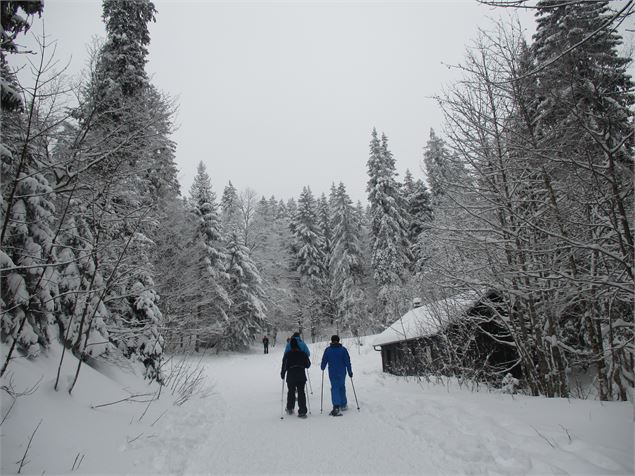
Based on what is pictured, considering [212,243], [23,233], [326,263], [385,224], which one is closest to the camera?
[23,233]

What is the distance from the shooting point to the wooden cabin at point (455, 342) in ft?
32.6

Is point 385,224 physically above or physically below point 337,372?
above

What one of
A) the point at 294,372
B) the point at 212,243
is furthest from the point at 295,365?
the point at 212,243

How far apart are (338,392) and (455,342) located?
7.20 m

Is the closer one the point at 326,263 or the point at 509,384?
the point at 509,384

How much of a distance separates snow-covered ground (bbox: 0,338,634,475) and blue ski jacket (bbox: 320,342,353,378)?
0.95 m

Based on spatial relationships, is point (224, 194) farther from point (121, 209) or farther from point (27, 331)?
point (27, 331)

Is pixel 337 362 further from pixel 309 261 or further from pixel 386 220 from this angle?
pixel 309 261

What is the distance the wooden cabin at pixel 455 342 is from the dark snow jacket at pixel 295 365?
4385 mm

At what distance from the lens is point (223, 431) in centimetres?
639

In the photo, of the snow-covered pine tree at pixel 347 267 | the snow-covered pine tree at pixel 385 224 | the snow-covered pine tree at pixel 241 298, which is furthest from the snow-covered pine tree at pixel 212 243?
the snow-covered pine tree at pixel 385 224

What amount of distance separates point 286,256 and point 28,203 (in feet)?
130

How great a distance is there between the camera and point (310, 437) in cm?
583

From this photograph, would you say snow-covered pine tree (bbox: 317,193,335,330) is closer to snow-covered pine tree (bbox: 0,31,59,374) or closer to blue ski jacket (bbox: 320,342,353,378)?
blue ski jacket (bbox: 320,342,353,378)
